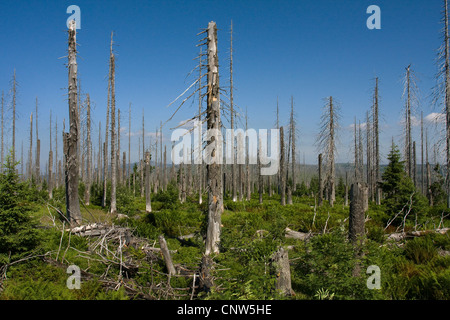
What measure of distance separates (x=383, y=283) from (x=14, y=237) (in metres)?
8.01

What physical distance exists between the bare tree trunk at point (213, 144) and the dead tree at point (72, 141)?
671cm

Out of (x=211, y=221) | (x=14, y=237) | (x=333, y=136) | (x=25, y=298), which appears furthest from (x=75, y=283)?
(x=333, y=136)

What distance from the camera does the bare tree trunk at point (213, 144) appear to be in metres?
7.78

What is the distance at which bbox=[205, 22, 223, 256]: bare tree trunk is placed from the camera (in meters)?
7.78

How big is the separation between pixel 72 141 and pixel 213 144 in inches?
288

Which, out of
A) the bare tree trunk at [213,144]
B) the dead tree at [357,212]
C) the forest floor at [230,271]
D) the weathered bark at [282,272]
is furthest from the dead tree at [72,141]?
the dead tree at [357,212]

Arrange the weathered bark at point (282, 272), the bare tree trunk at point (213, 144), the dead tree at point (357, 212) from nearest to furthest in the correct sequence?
the weathered bark at point (282, 272), the dead tree at point (357, 212), the bare tree trunk at point (213, 144)

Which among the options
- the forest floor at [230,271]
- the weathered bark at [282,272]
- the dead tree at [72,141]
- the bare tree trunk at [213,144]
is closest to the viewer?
the forest floor at [230,271]

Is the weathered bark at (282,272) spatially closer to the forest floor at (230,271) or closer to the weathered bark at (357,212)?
the forest floor at (230,271)

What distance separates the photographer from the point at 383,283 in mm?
5738

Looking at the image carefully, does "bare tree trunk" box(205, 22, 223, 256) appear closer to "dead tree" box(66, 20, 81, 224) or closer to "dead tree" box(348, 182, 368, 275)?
"dead tree" box(348, 182, 368, 275)

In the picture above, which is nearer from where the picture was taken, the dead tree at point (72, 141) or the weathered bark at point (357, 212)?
the weathered bark at point (357, 212)
